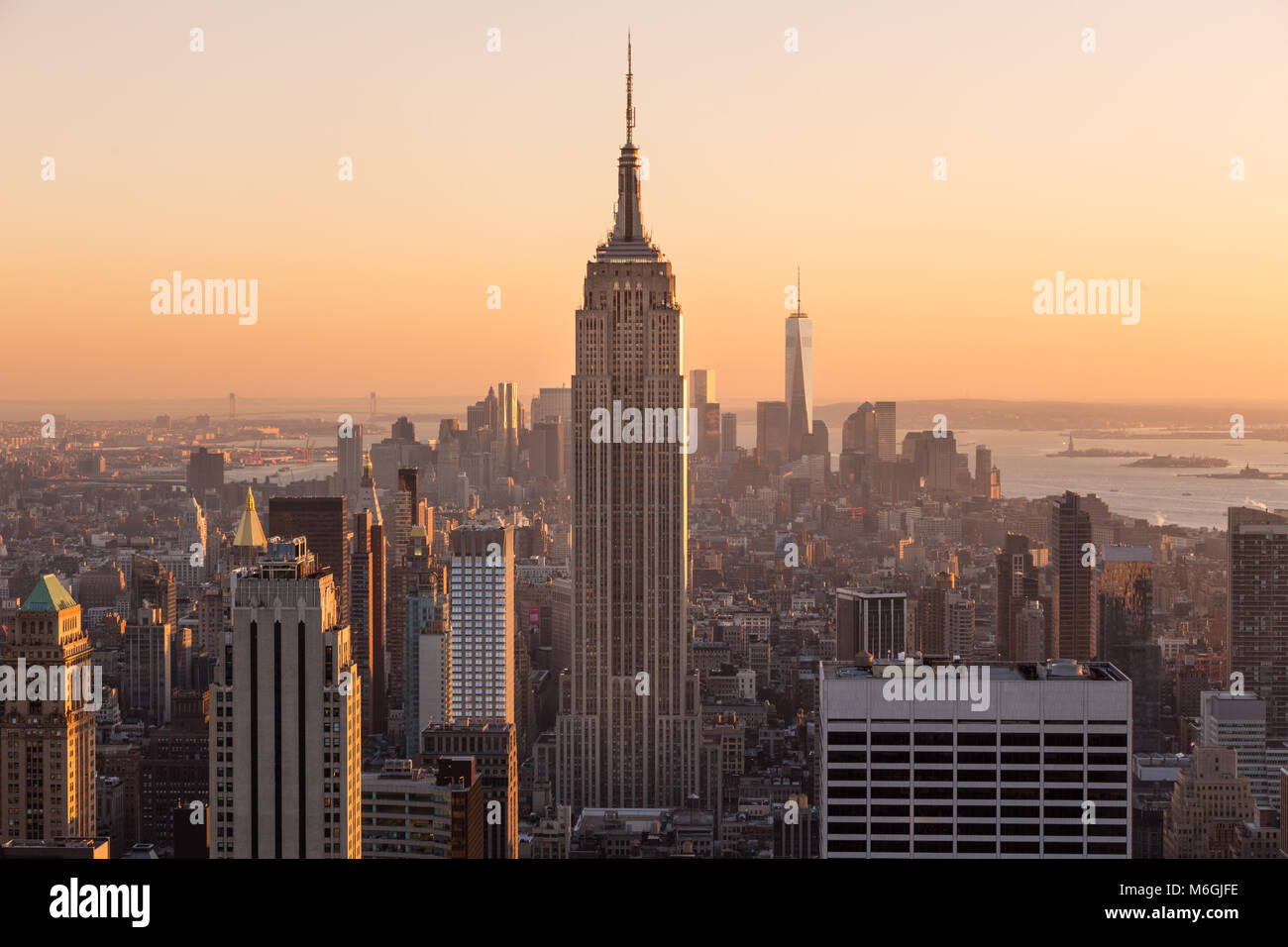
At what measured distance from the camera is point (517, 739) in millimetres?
18641

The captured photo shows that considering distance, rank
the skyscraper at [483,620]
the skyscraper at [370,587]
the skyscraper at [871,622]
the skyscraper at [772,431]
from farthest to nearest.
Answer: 1. the skyscraper at [483,620]
2. the skyscraper at [871,622]
3. the skyscraper at [370,587]
4. the skyscraper at [772,431]

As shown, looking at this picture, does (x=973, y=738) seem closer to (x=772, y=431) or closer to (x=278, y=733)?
(x=278, y=733)

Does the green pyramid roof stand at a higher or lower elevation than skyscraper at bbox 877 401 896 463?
lower

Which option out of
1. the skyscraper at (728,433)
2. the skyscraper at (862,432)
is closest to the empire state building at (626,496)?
the skyscraper at (728,433)

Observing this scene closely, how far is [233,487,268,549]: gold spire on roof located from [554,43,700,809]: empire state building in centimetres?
1083

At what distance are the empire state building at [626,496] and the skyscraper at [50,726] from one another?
10.6 metres

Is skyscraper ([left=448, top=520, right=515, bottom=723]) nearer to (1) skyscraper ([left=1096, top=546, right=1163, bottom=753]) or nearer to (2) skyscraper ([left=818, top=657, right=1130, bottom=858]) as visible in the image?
(1) skyscraper ([left=1096, top=546, right=1163, bottom=753])

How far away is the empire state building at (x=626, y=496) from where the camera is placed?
22297 mm

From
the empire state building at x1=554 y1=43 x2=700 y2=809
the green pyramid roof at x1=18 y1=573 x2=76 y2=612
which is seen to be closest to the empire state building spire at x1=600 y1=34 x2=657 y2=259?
the empire state building at x1=554 y1=43 x2=700 y2=809

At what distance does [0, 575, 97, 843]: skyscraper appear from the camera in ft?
36.0

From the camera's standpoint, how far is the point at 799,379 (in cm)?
1341

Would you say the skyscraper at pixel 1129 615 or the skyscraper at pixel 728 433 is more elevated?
the skyscraper at pixel 728 433

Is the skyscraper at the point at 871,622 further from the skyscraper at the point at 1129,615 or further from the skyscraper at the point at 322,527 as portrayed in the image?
the skyscraper at the point at 322,527
